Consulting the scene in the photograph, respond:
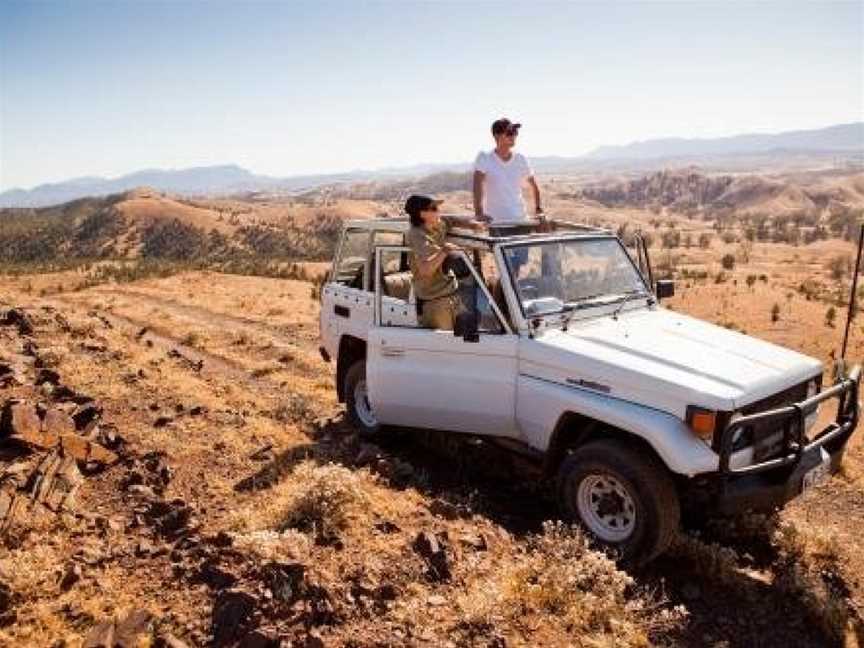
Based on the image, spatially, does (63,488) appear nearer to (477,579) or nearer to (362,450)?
(362,450)

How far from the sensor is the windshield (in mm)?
6484

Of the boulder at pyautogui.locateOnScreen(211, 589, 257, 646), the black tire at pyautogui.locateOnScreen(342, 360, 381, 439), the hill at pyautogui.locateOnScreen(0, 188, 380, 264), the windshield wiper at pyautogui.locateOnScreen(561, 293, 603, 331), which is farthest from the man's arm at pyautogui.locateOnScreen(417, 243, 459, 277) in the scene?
the hill at pyautogui.locateOnScreen(0, 188, 380, 264)

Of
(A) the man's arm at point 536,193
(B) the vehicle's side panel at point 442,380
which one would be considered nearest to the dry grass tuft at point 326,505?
(B) the vehicle's side panel at point 442,380

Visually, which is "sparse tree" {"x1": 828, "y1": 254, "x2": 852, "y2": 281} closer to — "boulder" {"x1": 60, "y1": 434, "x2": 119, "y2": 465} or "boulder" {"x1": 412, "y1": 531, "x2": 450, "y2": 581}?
"boulder" {"x1": 412, "y1": 531, "x2": 450, "y2": 581}

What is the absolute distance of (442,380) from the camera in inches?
264

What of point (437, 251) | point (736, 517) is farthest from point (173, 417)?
point (736, 517)

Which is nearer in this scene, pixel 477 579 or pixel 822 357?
pixel 477 579

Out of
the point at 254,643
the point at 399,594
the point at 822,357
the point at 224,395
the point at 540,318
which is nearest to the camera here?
the point at 254,643

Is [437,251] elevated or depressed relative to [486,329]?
elevated

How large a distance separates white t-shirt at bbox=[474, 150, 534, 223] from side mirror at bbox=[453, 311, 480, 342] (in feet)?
8.03

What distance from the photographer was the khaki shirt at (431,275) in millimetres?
6839

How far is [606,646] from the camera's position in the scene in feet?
15.0

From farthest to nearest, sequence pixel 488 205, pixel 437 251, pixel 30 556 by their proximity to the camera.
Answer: pixel 488 205 < pixel 437 251 < pixel 30 556

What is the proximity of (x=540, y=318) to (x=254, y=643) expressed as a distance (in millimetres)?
3125
